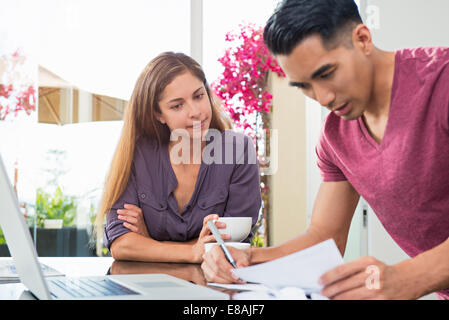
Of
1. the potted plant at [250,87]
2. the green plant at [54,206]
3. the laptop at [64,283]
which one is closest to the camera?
the laptop at [64,283]

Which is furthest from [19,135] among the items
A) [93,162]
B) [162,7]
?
[162,7]

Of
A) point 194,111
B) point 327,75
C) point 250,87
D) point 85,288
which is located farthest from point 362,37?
point 250,87

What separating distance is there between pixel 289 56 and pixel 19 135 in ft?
9.45

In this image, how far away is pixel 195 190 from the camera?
1.78 m

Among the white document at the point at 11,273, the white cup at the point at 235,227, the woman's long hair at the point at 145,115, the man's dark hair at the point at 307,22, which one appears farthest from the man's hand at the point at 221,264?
the woman's long hair at the point at 145,115

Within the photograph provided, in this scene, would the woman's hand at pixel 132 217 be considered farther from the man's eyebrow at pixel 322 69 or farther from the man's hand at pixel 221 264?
the man's eyebrow at pixel 322 69

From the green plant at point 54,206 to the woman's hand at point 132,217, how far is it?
1.96 meters

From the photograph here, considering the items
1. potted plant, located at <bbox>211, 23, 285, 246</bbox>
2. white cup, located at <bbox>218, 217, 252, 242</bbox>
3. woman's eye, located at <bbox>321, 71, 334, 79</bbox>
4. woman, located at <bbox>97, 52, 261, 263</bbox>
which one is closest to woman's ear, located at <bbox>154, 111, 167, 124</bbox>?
woman, located at <bbox>97, 52, 261, 263</bbox>

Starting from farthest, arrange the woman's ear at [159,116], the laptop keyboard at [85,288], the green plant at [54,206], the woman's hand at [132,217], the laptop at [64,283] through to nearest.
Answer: the green plant at [54,206] < the woman's ear at [159,116] < the woman's hand at [132,217] < the laptop keyboard at [85,288] < the laptop at [64,283]

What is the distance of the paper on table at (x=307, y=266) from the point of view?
0.72m

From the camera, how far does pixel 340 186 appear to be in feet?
4.29

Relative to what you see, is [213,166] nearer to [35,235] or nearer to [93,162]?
[93,162]

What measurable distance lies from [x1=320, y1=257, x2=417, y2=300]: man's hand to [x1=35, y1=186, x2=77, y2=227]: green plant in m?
3.04

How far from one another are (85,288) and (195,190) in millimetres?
952
